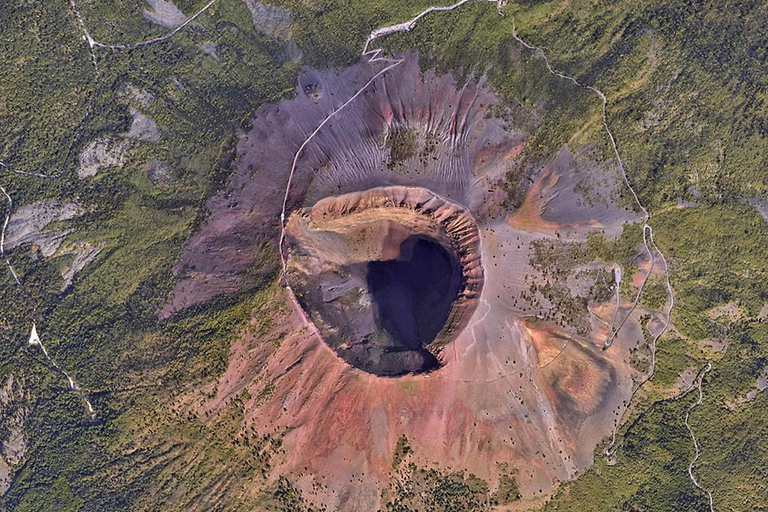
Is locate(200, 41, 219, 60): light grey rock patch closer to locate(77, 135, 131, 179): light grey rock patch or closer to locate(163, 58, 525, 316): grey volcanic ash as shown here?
locate(163, 58, 525, 316): grey volcanic ash

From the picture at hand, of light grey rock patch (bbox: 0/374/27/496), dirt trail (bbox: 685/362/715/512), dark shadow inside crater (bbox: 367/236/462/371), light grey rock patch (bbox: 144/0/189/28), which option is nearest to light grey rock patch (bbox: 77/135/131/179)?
light grey rock patch (bbox: 144/0/189/28)

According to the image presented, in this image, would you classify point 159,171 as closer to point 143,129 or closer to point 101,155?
point 143,129

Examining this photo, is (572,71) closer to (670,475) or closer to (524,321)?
(524,321)

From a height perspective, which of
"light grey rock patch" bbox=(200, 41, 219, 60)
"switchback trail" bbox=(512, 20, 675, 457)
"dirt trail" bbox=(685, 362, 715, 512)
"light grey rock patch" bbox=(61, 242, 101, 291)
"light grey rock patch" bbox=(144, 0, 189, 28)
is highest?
"light grey rock patch" bbox=(144, 0, 189, 28)

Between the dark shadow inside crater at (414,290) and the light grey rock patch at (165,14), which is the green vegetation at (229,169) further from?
the dark shadow inside crater at (414,290)

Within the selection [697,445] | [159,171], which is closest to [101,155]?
[159,171]

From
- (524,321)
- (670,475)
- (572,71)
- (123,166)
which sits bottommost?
(670,475)

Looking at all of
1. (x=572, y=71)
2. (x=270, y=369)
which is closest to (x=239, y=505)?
(x=270, y=369)
